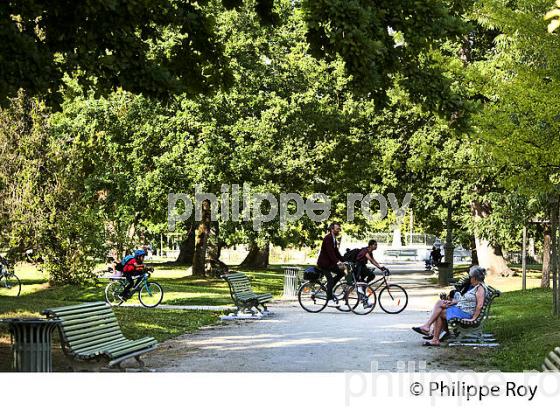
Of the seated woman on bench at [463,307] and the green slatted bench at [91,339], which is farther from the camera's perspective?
the seated woman on bench at [463,307]

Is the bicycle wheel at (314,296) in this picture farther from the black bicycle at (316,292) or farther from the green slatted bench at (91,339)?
the green slatted bench at (91,339)

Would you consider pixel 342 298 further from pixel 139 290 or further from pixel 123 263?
pixel 123 263

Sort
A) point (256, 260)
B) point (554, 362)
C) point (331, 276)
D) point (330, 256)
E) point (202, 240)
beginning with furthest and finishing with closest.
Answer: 1. point (256, 260)
2. point (202, 240)
3. point (331, 276)
4. point (330, 256)
5. point (554, 362)

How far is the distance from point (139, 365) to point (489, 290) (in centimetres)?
617

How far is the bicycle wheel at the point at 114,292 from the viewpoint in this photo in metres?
22.9

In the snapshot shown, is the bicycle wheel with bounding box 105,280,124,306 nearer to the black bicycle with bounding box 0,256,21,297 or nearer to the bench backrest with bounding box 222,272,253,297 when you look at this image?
the bench backrest with bounding box 222,272,253,297

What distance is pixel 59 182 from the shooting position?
25.9 metres

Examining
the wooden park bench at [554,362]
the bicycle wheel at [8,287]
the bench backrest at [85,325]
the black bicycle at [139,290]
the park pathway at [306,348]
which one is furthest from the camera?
the bicycle wheel at [8,287]

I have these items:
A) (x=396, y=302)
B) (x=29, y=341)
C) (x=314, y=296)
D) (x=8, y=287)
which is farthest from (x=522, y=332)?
(x=8, y=287)

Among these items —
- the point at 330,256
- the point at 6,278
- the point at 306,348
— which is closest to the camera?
the point at 306,348

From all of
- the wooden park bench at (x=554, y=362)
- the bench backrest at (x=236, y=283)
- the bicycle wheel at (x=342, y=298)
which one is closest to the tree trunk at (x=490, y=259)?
the bicycle wheel at (x=342, y=298)

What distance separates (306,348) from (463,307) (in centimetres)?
263

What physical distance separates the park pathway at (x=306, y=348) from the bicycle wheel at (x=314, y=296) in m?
1.15

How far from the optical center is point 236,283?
20453 millimetres
